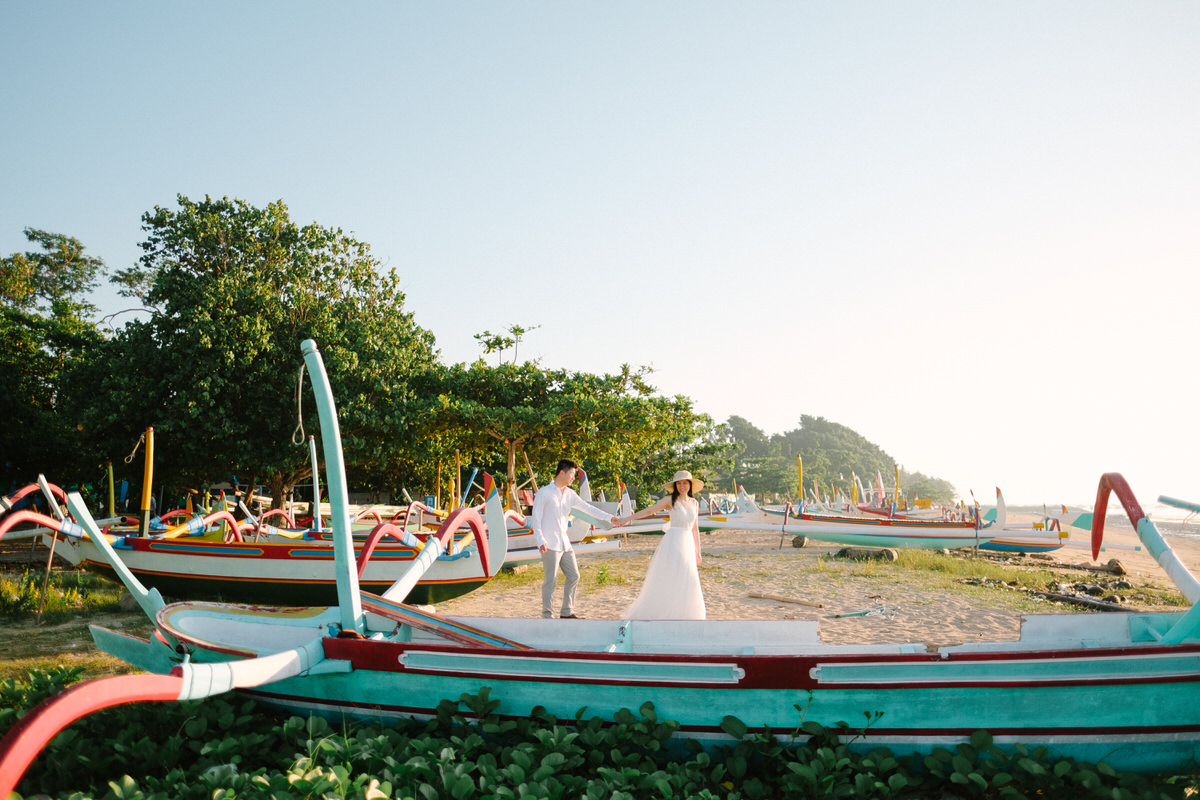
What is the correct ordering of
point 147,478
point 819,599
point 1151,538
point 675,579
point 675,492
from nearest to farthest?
1. point 1151,538
2. point 675,579
3. point 675,492
4. point 147,478
5. point 819,599

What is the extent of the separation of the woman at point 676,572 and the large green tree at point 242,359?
14.3m

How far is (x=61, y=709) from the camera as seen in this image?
8.98 ft

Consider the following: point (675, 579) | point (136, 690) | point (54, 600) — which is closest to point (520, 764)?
point (136, 690)

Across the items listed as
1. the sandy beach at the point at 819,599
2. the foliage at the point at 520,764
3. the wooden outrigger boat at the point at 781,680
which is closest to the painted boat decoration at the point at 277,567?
the sandy beach at the point at 819,599

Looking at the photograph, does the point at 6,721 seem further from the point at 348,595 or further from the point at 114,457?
the point at 114,457

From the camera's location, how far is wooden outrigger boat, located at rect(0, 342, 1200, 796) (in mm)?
3578

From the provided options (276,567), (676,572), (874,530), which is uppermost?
(676,572)

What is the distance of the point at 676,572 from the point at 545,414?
1163cm

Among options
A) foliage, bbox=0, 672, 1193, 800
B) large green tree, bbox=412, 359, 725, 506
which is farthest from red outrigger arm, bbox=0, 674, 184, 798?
large green tree, bbox=412, 359, 725, 506

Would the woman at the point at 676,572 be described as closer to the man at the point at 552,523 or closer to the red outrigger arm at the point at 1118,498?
the man at the point at 552,523

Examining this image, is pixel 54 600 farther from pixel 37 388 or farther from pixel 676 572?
pixel 37 388

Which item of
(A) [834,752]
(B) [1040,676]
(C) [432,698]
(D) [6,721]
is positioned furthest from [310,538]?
(B) [1040,676]

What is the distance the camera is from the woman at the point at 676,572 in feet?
21.1

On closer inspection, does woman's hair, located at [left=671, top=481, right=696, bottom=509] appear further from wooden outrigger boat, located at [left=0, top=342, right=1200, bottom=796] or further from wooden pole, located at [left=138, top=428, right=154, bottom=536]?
wooden pole, located at [left=138, top=428, right=154, bottom=536]
